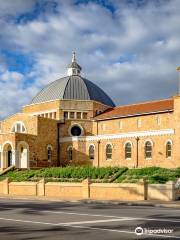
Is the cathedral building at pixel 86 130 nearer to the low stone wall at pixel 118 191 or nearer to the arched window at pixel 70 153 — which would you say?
the arched window at pixel 70 153

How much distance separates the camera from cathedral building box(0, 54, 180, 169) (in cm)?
4859

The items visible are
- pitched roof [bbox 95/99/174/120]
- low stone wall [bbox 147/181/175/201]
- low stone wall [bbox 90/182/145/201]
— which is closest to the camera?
low stone wall [bbox 147/181/175/201]

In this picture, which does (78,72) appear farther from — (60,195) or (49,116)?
(60,195)

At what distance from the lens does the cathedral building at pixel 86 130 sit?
4859cm

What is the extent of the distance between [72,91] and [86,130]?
6.01 m

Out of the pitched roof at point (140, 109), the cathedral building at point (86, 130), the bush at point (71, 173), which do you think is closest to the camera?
the bush at point (71, 173)

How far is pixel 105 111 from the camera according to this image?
60781mm

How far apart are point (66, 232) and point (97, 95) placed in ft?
160

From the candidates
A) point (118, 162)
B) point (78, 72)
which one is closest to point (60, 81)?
point (78, 72)

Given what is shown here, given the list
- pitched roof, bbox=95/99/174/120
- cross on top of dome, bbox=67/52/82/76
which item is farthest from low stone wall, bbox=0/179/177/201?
cross on top of dome, bbox=67/52/82/76

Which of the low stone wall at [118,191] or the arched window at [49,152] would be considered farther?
the arched window at [49,152]

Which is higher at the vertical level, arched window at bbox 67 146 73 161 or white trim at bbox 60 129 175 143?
white trim at bbox 60 129 175 143

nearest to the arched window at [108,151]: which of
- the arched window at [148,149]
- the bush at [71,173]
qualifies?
the arched window at [148,149]

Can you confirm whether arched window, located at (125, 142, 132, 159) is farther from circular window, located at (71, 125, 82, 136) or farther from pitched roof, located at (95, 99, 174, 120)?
circular window, located at (71, 125, 82, 136)
